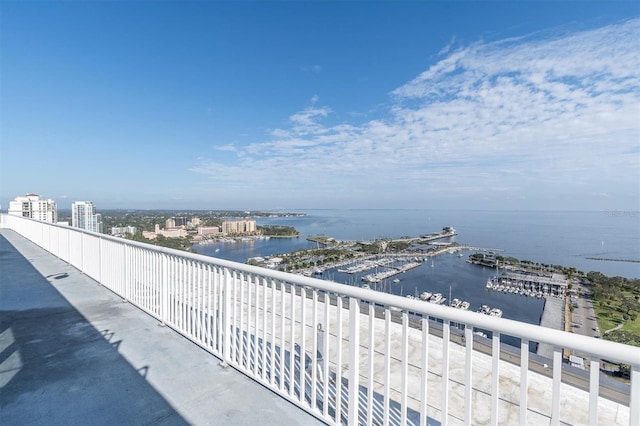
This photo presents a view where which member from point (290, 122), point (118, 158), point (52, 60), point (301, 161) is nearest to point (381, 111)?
point (290, 122)

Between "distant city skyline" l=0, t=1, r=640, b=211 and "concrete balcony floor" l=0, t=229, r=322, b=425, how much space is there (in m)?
8.62

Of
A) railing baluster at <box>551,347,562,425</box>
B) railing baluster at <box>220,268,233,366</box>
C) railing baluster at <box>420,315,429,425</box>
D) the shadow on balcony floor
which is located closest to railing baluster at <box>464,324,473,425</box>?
railing baluster at <box>420,315,429,425</box>

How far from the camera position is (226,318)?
2.30 metres

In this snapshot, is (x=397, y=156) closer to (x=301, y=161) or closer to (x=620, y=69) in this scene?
(x=301, y=161)

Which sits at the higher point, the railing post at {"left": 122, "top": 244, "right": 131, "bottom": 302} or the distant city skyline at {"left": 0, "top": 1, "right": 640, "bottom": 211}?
the distant city skyline at {"left": 0, "top": 1, "right": 640, "bottom": 211}

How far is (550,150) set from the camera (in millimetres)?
18469

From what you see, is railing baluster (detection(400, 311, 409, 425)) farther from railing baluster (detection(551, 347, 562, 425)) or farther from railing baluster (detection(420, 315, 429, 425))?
railing baluster (detection(551, 347, 562, 425))

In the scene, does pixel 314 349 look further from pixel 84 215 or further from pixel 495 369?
pixel 84 215

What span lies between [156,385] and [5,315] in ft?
8.66

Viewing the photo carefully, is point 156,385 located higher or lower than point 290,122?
lower

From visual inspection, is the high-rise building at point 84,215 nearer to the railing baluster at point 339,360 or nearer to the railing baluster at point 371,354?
the railing baluster at point 339,360

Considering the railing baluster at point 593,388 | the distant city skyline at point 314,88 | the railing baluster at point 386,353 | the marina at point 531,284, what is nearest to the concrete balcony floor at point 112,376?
the railing baluster at point 386,353

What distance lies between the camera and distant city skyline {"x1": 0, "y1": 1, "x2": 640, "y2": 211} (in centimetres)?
844

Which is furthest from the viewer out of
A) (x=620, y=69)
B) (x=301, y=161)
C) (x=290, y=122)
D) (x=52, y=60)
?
(x=301, y=161)
